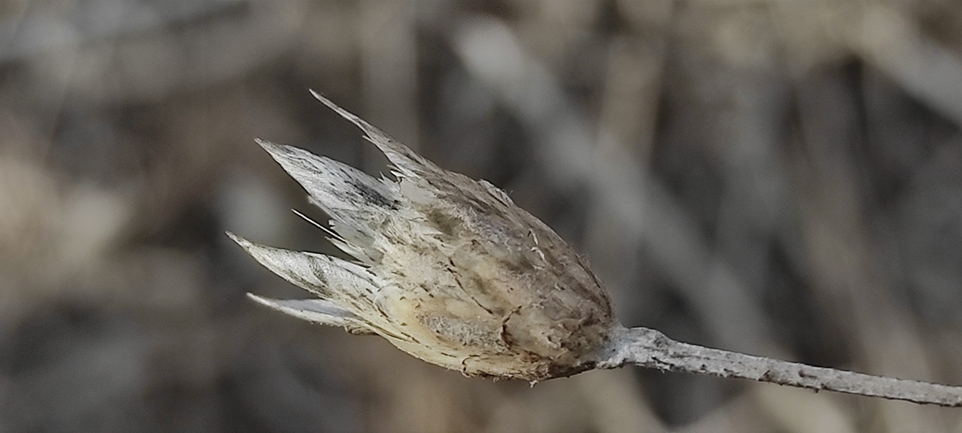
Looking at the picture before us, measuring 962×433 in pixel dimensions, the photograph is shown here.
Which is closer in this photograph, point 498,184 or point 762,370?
point 762,370

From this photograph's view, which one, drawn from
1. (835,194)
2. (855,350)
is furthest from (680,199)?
(855,350)

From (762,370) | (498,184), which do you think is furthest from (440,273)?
(498,184)

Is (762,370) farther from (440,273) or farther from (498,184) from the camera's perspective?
(498,184)

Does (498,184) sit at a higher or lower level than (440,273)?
higher

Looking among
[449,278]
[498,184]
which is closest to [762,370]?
[449,278]

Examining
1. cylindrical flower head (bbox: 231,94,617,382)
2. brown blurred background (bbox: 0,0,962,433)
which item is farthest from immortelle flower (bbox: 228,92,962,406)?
brown blurred background (bbox: 0,0,962,433)

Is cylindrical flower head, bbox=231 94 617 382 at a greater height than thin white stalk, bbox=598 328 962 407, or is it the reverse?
thin white stalk, bbox=598 328 962 407

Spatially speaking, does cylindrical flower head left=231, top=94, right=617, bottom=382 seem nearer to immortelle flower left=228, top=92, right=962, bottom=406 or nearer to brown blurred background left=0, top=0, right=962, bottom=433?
immortelle flower left=228, top=92, right=962, bottom=406
